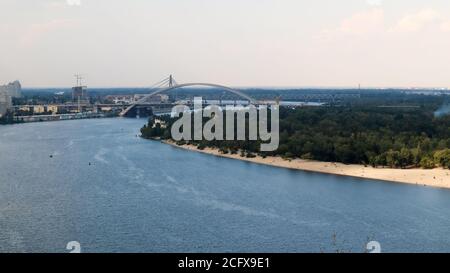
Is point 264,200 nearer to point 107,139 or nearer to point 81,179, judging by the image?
point 81,179

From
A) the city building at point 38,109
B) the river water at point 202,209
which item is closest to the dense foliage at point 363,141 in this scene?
the river water at point 202,209

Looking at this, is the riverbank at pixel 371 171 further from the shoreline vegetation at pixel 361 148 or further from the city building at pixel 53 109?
the city building at pixel 53 109

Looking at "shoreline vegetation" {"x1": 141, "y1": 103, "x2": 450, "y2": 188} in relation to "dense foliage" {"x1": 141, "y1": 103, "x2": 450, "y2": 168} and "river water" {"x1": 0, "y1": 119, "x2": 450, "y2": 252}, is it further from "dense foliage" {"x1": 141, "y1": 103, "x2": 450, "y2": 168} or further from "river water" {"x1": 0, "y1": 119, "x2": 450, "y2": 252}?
"river water" {"x1": 0, "y1": 119, "x2": 450, "y2": 252}

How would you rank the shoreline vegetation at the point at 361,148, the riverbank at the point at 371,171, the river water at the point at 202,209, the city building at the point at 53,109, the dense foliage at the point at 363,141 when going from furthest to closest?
the city building at the point at 53,109 < the dense foliage at the point at 363,141 < the shoreline vegetation at the point at 361,148 < the riverbank at the point at 371,171 < the river water at the point at 202,209

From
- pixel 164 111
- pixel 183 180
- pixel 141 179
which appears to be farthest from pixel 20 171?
pixel 164 111

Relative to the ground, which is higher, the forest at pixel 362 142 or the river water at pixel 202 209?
the forest at pixel 362 142
